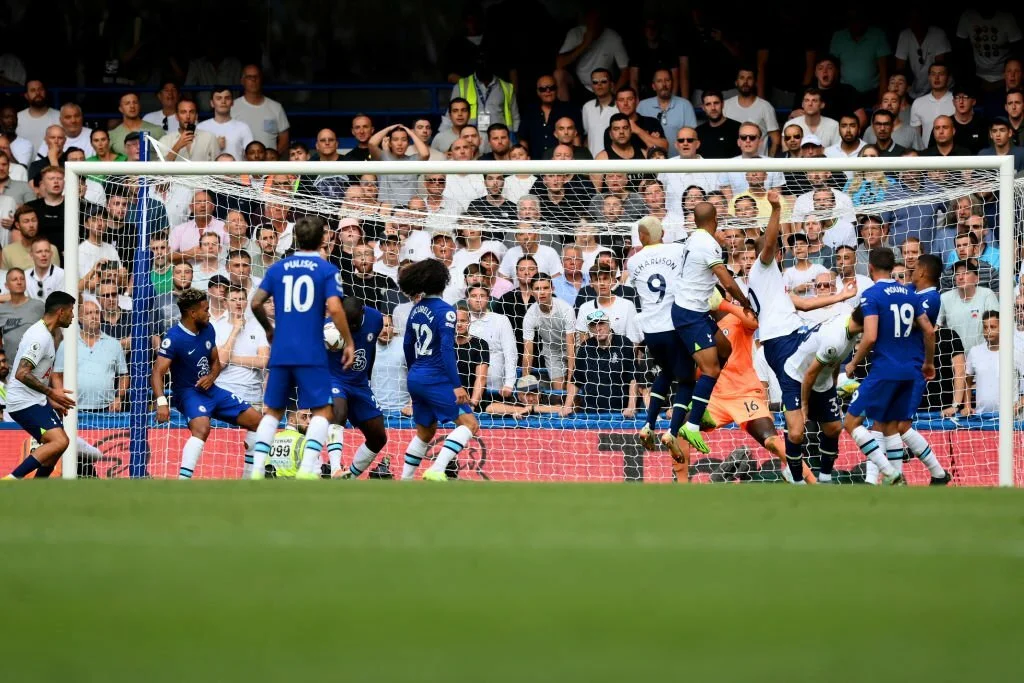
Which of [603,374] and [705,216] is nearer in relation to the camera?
[705,216]

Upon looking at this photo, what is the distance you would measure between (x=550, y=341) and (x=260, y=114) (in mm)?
4824

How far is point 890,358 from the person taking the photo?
29.3ft

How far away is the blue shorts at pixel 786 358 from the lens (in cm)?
937

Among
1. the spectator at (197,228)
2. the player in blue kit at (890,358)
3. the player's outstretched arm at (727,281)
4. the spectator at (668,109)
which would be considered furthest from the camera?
the spectator at (668,109)

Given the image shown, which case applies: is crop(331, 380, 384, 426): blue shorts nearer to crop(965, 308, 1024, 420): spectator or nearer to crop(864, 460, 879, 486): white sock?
crop(864, 460, 879, 486): white sock

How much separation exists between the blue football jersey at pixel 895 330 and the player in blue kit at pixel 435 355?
2.79 metres

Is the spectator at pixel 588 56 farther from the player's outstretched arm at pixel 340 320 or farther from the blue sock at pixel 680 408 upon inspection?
the player's outstretched arm at pixel 340 320

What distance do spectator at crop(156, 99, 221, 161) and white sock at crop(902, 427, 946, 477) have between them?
6.72 meters

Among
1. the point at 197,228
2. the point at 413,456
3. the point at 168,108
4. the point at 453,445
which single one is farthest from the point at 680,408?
the point at 168,108

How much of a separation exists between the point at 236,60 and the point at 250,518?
35.5 feet

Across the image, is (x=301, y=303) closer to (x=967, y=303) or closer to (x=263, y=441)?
(x=263, y=441)

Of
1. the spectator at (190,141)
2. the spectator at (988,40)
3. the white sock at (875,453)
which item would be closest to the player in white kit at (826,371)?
the white sock at (875,453)

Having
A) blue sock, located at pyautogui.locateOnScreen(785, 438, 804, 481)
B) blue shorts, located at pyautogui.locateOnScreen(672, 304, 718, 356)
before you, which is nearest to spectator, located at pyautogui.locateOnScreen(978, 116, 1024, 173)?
blue sock, located at pyautogui.locateOnScreen(785, 438, 804, 481)

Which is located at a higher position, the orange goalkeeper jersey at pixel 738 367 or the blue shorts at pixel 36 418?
the orange goalkeeper jersey at pixel 738 367
